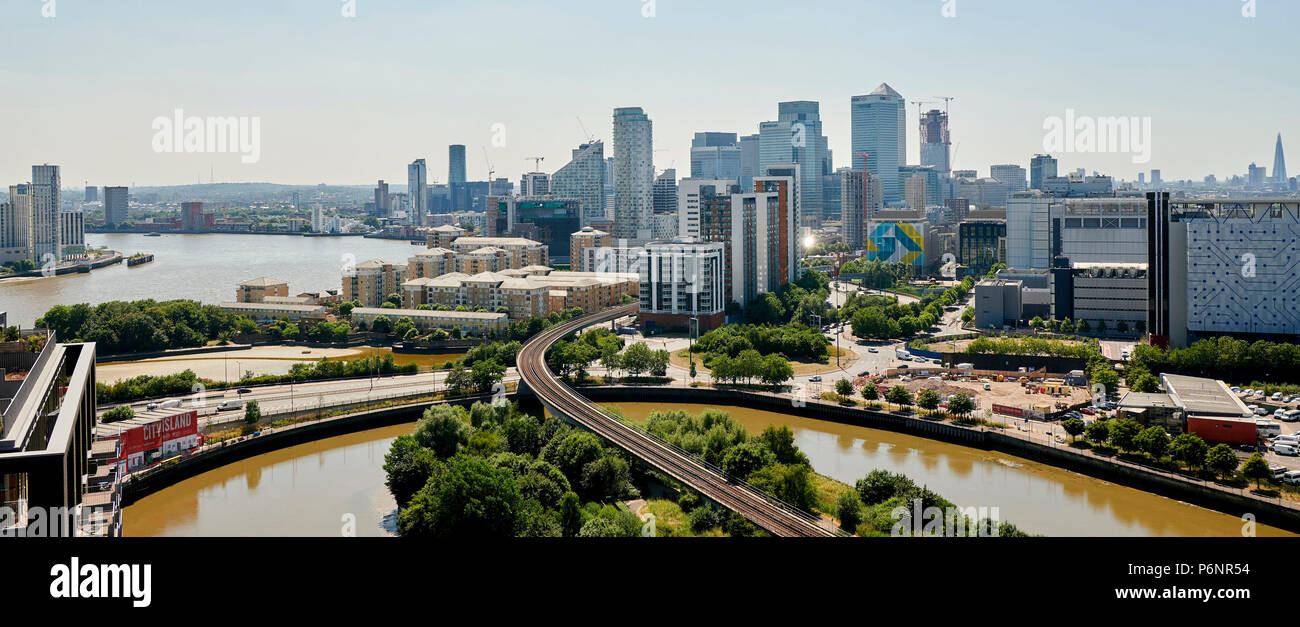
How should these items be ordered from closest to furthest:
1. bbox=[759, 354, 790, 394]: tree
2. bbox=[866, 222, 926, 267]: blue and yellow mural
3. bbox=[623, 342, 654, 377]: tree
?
bbox=[759, 354, 790, 394]: tree
bbox=[623, 342, 654, 377]: tree
bbox=[866, 222, 926, 267]: blue and yellow mural

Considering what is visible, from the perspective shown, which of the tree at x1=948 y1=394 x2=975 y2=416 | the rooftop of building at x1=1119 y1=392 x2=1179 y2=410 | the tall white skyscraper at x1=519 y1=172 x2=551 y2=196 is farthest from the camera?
the tall white skyscraper at x1=519 y1=172 x2=551 y2=196

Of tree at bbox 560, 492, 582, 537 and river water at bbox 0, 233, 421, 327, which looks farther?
river water at bbox 0, 233, 421, 327

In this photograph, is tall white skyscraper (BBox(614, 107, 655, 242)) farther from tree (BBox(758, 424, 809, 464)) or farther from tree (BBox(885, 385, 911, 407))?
tree (BBox(758, 424, 809, 464))

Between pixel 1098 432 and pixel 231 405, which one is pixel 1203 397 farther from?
pixel 231 405

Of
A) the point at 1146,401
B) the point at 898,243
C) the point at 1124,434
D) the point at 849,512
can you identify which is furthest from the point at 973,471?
the point at 898,243

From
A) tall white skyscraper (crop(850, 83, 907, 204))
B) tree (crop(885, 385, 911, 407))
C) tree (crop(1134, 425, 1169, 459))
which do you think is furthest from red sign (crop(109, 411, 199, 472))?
tall white skyscraper (crop(850, 83, 907, 204))

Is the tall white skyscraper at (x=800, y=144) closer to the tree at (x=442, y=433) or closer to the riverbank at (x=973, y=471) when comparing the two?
the riverbank at (x=973, y=471)
